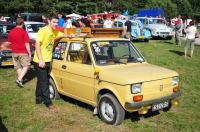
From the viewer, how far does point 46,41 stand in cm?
721

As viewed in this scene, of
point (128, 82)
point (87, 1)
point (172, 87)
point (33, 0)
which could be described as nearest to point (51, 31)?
point (128, 82)

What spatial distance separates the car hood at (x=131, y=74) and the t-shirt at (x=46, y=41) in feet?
4.83

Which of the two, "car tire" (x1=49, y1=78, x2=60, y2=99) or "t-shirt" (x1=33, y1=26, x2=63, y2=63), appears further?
"car tire" (x1=49, y1=78, x2=60, y2=99)

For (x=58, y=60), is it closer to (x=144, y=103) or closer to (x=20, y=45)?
(x=20, y=45)

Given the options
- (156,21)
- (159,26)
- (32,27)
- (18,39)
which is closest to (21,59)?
(18,39)

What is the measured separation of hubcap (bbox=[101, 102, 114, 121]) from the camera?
20.8ft

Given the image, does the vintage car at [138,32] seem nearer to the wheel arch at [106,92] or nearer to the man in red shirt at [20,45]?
the man in red shirt at [20,45]

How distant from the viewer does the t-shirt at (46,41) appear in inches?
280

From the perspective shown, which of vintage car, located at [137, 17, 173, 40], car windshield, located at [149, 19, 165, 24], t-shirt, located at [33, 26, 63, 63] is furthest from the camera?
car windshield, located at [149, 19, 165, 24]

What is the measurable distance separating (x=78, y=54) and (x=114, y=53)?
801mm

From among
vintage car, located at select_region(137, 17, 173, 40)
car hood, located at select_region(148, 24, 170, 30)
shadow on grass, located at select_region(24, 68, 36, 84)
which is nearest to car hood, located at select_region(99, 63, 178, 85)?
shadow on grass, located at select_region(24, 68, 36, 84)

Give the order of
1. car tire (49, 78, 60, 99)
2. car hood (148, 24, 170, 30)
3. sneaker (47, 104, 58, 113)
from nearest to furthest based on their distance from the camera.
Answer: sneaker (47, 104, 58, 113) → car tire (49, 78, 60, 99) → car hood (148, 24, 170, 30)

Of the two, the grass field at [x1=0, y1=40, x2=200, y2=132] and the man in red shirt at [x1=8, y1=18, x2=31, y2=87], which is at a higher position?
the man in red shirt at [x1=8, y1=18, x2=31, y2=87]

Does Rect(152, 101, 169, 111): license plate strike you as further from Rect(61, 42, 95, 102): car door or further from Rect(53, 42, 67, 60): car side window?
Rect(53, 42, 67, 60): car side window
